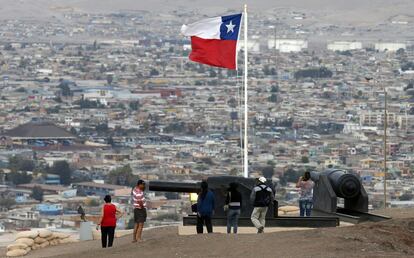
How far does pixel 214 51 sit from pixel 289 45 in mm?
98956

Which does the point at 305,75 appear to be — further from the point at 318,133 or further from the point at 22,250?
the point at 22,250

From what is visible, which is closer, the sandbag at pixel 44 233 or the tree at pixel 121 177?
the sandbag at pixel 44 233

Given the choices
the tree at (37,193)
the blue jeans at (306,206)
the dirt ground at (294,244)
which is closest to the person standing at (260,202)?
the dirt ground at (294,244)

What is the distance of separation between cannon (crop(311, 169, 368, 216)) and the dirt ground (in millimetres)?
2733

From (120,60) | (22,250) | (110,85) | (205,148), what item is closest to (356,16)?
(120,60)

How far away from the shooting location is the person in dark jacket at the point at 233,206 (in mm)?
20500

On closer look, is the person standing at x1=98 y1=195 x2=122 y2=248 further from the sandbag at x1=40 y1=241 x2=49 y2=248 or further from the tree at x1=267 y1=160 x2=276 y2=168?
the tree at x1=267 y1=160 x2=276 y2=168

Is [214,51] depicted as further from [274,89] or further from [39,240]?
[274,89]

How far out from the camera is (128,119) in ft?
286

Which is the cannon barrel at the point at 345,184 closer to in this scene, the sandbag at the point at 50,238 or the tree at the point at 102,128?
the sandbag at the point at 50,238

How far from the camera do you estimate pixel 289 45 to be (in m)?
123

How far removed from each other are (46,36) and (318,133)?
48689 mm

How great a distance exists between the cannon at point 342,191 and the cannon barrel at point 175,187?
176cm

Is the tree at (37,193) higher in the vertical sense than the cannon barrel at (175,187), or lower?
lower
